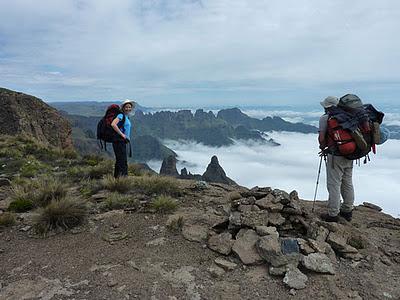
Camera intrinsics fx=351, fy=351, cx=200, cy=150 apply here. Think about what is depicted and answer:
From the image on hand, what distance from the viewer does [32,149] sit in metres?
19.5

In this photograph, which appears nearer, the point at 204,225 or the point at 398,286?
the point at 398,286

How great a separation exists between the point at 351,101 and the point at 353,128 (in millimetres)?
593

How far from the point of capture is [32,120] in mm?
29375

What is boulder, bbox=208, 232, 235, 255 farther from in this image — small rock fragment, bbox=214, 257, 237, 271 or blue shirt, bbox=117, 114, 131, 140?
blue shirt, bbox=117, 114, 131, 140

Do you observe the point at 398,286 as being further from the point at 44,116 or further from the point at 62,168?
the point at 44,116

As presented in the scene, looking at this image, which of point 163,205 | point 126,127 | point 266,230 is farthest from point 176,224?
point 126,127

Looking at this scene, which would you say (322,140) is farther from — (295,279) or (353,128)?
(295,279)

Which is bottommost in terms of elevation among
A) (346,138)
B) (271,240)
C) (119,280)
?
(119,280)

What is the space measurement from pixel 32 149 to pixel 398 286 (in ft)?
61.4

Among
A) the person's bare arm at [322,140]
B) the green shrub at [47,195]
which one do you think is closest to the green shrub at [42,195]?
the green shrub at [47,195]

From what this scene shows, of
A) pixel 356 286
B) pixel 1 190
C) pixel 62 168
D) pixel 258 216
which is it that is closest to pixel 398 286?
pixel 356 286

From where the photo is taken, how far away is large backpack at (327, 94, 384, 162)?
294 inches

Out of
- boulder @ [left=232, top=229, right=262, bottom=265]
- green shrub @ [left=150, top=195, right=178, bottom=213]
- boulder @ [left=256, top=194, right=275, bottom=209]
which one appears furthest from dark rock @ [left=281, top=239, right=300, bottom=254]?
green shrub @ [left=150, top=195, right=178, bottom=213]

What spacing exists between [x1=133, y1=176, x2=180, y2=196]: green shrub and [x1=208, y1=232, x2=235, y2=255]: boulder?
3.23 metres
